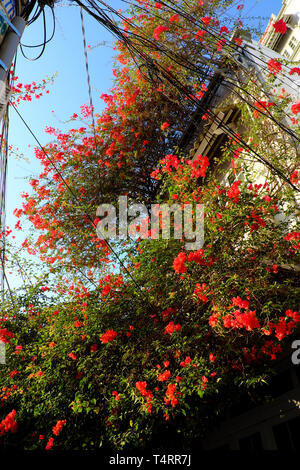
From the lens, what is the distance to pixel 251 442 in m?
4.69

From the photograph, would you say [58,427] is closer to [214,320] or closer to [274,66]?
[214,320]

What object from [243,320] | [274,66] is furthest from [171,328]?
[274,66]

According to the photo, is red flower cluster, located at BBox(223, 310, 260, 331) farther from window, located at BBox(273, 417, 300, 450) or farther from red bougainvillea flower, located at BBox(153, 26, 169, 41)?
red bougainvillea flower, located at BBox(153, 26, 169, 41)

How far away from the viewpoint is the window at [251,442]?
4.57 meters

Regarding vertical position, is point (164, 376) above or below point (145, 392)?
above

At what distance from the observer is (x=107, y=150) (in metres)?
8.52

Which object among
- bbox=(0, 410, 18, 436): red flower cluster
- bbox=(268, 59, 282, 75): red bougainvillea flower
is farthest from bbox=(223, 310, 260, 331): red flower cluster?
bbox=(268, 59, 282, 75): red bougainvillea flower

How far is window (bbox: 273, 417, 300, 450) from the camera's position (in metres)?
4.18

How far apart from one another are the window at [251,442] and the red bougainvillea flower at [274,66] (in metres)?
6.23

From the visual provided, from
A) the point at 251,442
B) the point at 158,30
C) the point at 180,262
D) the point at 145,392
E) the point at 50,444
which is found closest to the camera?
the point at 145,392

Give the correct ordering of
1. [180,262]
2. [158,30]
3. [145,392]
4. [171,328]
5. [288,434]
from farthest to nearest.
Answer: [158,30] → [288,434] → [171,328] → [180,262] → [145,392]

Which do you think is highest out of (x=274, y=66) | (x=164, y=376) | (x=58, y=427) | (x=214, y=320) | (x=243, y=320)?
(x=274, y=66)

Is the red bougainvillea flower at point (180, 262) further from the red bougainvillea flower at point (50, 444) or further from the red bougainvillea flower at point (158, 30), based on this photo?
the red bougainvillea flower at point (158, 30)

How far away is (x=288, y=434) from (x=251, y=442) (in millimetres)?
689
